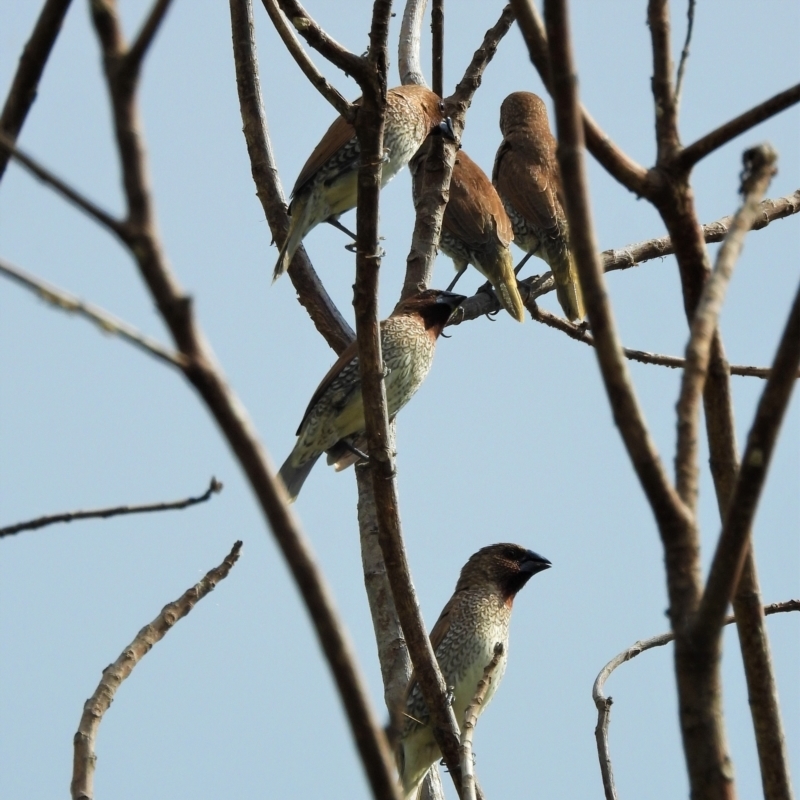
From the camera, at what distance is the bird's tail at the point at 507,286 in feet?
23.4

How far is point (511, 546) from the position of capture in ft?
23.4

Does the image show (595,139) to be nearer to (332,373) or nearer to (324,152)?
(332,373)

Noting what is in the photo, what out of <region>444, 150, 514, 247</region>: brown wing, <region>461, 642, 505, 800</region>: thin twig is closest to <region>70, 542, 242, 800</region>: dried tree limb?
<region>461, 642, 505, 800</region>: thin twig

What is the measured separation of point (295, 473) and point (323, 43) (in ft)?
11.0

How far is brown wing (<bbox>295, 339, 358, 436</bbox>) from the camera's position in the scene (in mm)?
5953

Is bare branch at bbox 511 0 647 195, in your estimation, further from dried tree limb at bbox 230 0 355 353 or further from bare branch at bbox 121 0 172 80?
dried tree limb at bbox 230 0 355 353

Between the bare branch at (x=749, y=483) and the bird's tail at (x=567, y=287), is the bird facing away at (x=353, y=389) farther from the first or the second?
the bare branch at (x=749, y=483)

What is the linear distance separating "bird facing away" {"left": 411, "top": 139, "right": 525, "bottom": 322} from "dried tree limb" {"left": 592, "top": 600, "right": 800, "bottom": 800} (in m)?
3.79

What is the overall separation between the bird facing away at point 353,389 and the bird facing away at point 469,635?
1.13 metres

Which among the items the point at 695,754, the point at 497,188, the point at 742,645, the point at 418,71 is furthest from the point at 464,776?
the point at 497,188

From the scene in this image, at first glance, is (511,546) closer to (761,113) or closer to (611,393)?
(761,113)

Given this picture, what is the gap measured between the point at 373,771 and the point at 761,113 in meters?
1.34

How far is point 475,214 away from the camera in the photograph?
7.74 metres

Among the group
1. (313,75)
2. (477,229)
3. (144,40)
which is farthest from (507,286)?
(144,40)
